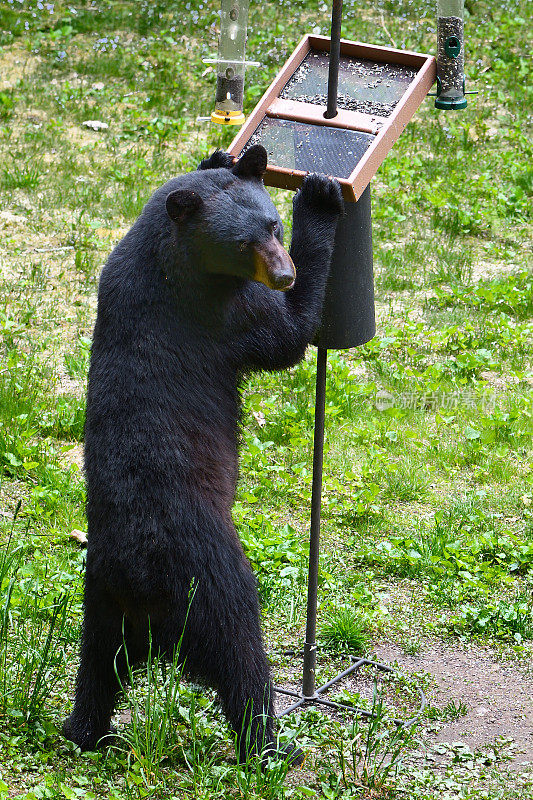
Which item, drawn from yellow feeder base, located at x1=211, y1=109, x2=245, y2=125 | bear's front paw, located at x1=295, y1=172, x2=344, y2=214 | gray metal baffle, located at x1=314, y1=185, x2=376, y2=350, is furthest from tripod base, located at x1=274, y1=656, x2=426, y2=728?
yellow feeder base, located at x1=211, y1=109, x2=245, y2=125

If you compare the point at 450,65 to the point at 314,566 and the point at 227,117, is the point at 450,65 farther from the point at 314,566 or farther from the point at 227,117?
the point at 314,566

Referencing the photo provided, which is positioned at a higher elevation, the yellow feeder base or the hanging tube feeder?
the hanging tube feeder

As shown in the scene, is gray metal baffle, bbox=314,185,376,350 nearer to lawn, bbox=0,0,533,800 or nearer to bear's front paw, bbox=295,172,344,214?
bear's front paw, bbox=295,172,344,214

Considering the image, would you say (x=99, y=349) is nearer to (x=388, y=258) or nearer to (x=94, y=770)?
(x=94, y=770)

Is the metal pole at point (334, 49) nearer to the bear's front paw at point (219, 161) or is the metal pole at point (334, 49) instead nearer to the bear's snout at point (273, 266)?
the bear's front paw at point (219, 161)

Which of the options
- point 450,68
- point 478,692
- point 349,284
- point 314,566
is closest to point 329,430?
point 314,566

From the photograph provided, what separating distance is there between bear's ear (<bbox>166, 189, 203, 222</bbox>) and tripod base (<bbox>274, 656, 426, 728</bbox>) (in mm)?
2082

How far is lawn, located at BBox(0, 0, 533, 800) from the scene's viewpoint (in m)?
4.09

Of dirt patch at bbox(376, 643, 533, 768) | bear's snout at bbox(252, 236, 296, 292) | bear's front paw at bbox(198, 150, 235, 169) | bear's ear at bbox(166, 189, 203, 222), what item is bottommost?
dirt patch at bbox(376, 643, 533, 768)

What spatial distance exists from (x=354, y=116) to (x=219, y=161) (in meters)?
0.55

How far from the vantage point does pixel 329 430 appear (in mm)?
6867

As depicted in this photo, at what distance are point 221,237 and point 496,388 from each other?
411 cm

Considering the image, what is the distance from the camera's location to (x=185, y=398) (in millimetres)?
3850

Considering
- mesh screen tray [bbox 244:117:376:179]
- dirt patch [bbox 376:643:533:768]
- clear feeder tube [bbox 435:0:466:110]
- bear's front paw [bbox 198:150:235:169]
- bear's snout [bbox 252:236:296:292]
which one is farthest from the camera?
dirt patch [bbox 376:643:533:768]
